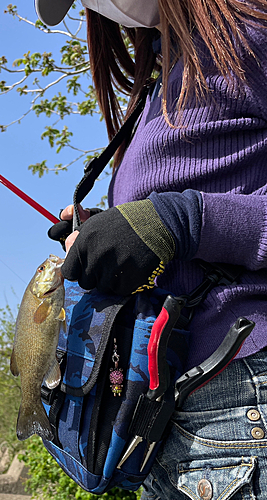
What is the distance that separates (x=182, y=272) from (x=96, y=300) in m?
0.27

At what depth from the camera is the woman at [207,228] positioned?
109 cm

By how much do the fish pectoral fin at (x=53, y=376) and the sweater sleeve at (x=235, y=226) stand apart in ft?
1.83

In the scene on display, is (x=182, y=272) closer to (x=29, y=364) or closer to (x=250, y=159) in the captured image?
(x=250, y=159)

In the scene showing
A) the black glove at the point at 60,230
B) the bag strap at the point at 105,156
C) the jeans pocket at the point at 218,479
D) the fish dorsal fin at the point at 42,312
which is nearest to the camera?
the jeans pocket at the point at 218,479

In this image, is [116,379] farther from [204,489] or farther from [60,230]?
[60,230]

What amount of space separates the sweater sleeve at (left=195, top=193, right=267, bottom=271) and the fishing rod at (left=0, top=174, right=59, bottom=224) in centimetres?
97

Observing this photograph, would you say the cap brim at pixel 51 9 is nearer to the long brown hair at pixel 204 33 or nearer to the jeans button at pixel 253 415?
the long brown hair at pixel 204 33

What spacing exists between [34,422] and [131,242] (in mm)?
719

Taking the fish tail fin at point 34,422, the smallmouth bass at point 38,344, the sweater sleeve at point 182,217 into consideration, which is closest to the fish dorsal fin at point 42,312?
the smallmouth bass at point 38,344

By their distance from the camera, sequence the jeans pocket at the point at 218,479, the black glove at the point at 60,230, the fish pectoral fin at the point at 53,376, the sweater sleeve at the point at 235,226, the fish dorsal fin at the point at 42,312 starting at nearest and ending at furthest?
the jeans pocket at the point at 218,479, the sweater sleeve at the point at 235,226, the fish pectoral fin at the point at 53,376, the fish dorsal fin at the point at 42,312, the black glove at the point at 60,230

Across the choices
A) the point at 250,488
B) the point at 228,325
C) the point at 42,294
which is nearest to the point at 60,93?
the point at 42,294

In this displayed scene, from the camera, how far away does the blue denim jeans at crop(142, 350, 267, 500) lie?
1.03 metres

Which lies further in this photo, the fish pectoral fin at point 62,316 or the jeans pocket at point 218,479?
the fish pectoral fin at point 62,316

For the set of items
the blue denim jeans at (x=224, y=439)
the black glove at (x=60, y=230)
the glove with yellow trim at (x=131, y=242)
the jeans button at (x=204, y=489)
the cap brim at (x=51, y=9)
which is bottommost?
the jeans button at (x=204, y=489)
